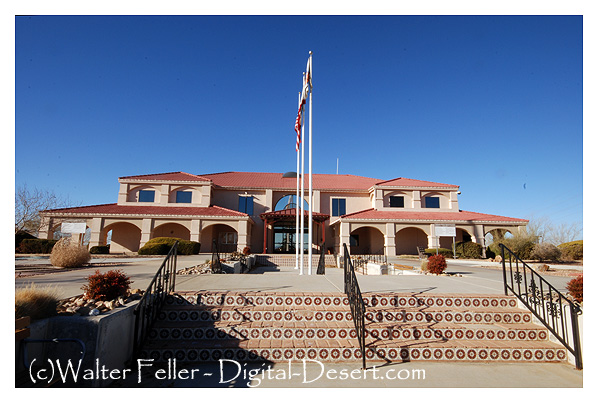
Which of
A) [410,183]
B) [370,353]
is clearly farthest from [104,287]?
[410,183]

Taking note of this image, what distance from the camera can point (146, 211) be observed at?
26656mm

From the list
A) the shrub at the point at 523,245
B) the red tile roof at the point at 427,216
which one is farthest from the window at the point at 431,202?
the shrub at the point at 523,245

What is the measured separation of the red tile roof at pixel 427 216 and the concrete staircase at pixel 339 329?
855 inches

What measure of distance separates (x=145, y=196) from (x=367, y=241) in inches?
867

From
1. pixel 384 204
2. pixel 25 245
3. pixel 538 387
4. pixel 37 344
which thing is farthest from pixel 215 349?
pixel 384 204

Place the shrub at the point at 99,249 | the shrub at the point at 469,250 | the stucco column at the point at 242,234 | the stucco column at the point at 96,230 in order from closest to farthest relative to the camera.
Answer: the shrub at the point at 99,249 → the stucco column at the point at 96,230 → the stucco column at the point at 242,234 → the shrub at the point at 469,250

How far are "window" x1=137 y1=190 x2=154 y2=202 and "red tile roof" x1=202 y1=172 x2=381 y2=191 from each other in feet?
18.4

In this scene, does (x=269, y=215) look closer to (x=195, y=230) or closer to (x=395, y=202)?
(x=195, y=230)

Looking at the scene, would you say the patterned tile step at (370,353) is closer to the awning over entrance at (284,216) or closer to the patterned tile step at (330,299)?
the patterned tile step at (330,299)

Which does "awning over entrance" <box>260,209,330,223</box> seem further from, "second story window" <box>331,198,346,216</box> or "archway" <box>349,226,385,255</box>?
"second story window" <box>331,198,346,216</box>

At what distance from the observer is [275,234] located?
30.5 metres

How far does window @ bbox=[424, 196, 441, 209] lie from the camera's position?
3105 cm

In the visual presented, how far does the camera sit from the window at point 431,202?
3105 cm
